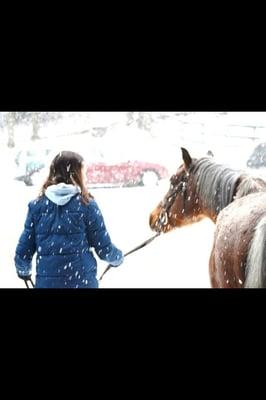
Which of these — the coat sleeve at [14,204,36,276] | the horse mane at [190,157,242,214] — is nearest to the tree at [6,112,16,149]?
the coat sleeve at [14,204,36,276]

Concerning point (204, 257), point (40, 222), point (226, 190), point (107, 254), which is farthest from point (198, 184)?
point (40, 222)

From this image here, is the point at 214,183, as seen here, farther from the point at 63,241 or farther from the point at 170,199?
the point at 63,241

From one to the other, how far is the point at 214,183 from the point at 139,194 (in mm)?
434

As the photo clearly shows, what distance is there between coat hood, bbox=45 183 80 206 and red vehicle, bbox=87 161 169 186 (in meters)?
0.12

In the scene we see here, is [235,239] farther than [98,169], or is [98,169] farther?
[98,169]

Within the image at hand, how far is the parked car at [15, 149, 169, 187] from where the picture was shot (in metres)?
3.44

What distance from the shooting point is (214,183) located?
340cm

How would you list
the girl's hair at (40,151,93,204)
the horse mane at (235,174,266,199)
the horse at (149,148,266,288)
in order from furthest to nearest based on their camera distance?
1. the girl's hair at (40,151,93,204)
2. the horse mane at (235,174,266,199)
3. the horse at (149,148,266,288)

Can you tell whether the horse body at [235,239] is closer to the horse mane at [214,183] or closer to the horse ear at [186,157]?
the horse mane at [214,183]

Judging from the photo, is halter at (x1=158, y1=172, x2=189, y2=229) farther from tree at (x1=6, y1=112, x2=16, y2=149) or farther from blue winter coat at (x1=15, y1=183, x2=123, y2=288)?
tree at (x1=6, y1=112, x2=16, y2=149)

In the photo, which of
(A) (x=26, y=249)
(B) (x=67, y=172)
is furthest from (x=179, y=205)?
(A) (x=26, y=249)

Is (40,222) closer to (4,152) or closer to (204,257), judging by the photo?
(4,152)

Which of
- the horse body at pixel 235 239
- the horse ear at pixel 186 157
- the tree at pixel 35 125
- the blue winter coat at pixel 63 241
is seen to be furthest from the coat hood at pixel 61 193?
the horse body at pixel 235 239

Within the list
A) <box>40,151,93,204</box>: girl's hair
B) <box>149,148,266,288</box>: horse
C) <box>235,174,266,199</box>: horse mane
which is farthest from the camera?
<box>40,151,93,204</box>: girl's hair
